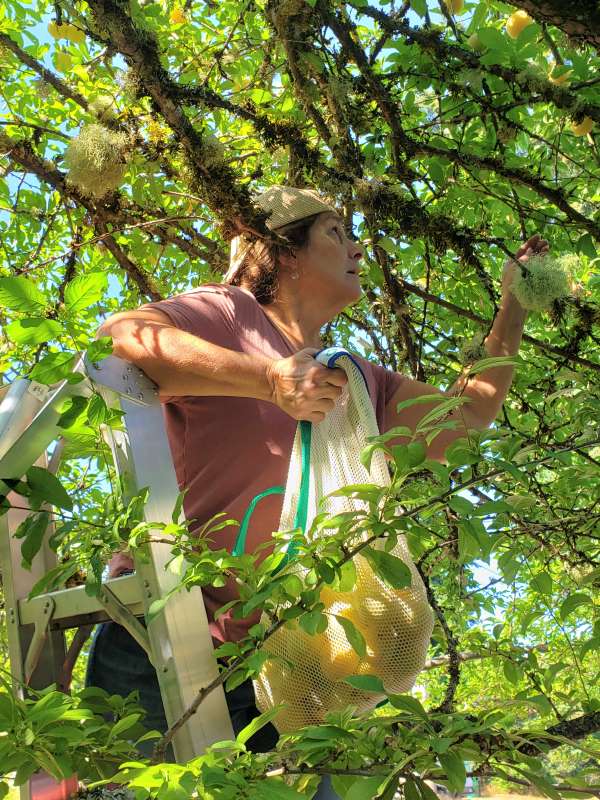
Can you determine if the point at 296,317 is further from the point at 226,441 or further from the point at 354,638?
the point at 354,638

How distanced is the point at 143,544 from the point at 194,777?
0.43 meters

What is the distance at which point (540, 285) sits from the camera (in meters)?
1.89

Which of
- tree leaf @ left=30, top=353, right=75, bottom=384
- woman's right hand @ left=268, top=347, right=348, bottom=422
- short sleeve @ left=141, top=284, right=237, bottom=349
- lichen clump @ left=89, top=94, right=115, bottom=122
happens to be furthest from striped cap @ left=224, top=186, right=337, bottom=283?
tree leaf @ left=30, top=353, right=75, bottom=384

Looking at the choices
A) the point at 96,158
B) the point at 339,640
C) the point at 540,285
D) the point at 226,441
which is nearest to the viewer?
the point at 339,640

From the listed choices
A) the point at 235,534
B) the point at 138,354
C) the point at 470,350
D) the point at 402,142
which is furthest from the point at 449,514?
the point at 138,354

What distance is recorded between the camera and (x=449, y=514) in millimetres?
2834

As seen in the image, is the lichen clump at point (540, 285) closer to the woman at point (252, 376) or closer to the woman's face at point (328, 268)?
the woman at point (252, 376)

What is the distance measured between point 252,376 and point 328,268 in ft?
2.18

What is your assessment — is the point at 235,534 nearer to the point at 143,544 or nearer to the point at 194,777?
→ the point at 143,544

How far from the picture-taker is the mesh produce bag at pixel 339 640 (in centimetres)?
121

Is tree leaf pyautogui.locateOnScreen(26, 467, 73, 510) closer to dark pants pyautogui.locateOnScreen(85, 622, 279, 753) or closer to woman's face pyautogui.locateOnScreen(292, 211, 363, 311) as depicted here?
dark pants pyautogui.locateOnScreen(85, 622, 279, 753)

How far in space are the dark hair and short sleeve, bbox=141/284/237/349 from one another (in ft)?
0.77

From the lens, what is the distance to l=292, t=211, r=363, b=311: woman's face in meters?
1.94

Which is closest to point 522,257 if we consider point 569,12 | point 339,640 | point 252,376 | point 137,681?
point 569,12
